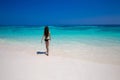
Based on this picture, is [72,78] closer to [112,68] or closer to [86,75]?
[86,75]

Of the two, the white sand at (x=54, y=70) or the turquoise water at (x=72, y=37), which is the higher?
the white sand at (x=54, y=70)

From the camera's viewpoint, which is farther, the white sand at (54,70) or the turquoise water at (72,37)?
the turquoise water at (72,37)

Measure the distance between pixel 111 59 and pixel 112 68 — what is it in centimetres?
160

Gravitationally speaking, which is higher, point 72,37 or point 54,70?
point 54,70

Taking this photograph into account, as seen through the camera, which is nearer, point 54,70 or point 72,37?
point 54,70

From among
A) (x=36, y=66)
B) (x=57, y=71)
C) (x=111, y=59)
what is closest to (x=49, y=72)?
(x=57, y=71)

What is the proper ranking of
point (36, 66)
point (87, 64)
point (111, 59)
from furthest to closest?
point (111, 59)
point (87, 64)
point (36, 66)

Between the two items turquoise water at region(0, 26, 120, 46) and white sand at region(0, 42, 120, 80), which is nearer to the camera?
white sand at region(0, 42, 120, 80)

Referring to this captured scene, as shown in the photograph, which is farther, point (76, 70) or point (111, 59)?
A: point (111, 59)

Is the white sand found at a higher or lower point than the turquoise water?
higher

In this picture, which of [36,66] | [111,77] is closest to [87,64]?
[111,77]

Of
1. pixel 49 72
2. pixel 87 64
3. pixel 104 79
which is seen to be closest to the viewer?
pixel 104 79

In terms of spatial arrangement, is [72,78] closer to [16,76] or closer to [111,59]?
[16,76]

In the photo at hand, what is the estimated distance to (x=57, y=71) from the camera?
322cm
